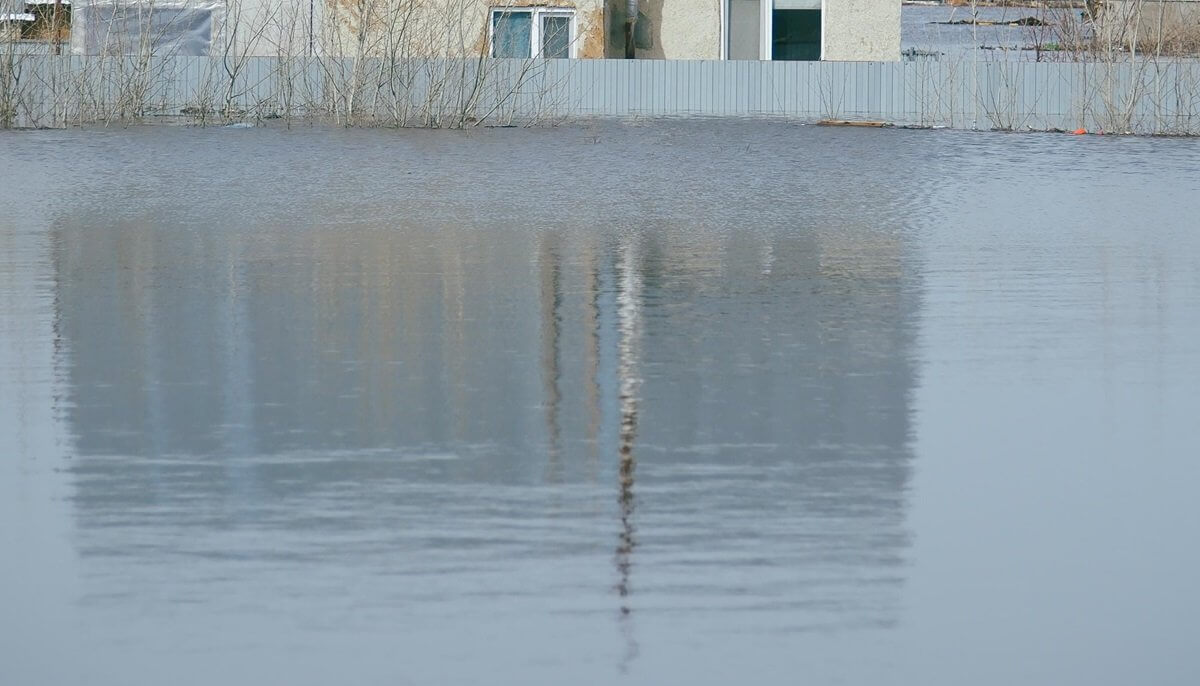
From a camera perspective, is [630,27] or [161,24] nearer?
[161,24]

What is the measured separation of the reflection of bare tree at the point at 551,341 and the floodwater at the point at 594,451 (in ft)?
0.12

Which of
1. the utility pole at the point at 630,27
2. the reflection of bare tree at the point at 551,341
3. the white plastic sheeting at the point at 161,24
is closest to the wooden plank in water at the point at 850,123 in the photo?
the utility pole at the point at 630,27

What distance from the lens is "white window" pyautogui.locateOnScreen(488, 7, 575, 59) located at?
96.5ft

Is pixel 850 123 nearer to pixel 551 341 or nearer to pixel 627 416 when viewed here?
pixel 551 341

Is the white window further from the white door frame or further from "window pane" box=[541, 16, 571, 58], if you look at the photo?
the white door frame

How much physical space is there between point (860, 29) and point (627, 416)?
2442 centimetres

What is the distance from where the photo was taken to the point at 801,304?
9969mm

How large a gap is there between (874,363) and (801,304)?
1.69m

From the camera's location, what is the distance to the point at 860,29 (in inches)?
1207

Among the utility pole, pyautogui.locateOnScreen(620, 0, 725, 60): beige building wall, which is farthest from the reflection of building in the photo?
the utility pole

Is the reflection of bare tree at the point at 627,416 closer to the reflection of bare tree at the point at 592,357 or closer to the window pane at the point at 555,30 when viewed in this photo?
the reflection of bare tree at the point at 592,357

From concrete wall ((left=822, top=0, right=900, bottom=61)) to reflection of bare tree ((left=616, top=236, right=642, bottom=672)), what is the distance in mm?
19187

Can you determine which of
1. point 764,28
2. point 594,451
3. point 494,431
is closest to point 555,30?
point 764,28

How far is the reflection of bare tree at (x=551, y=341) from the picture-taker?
22.2ft
